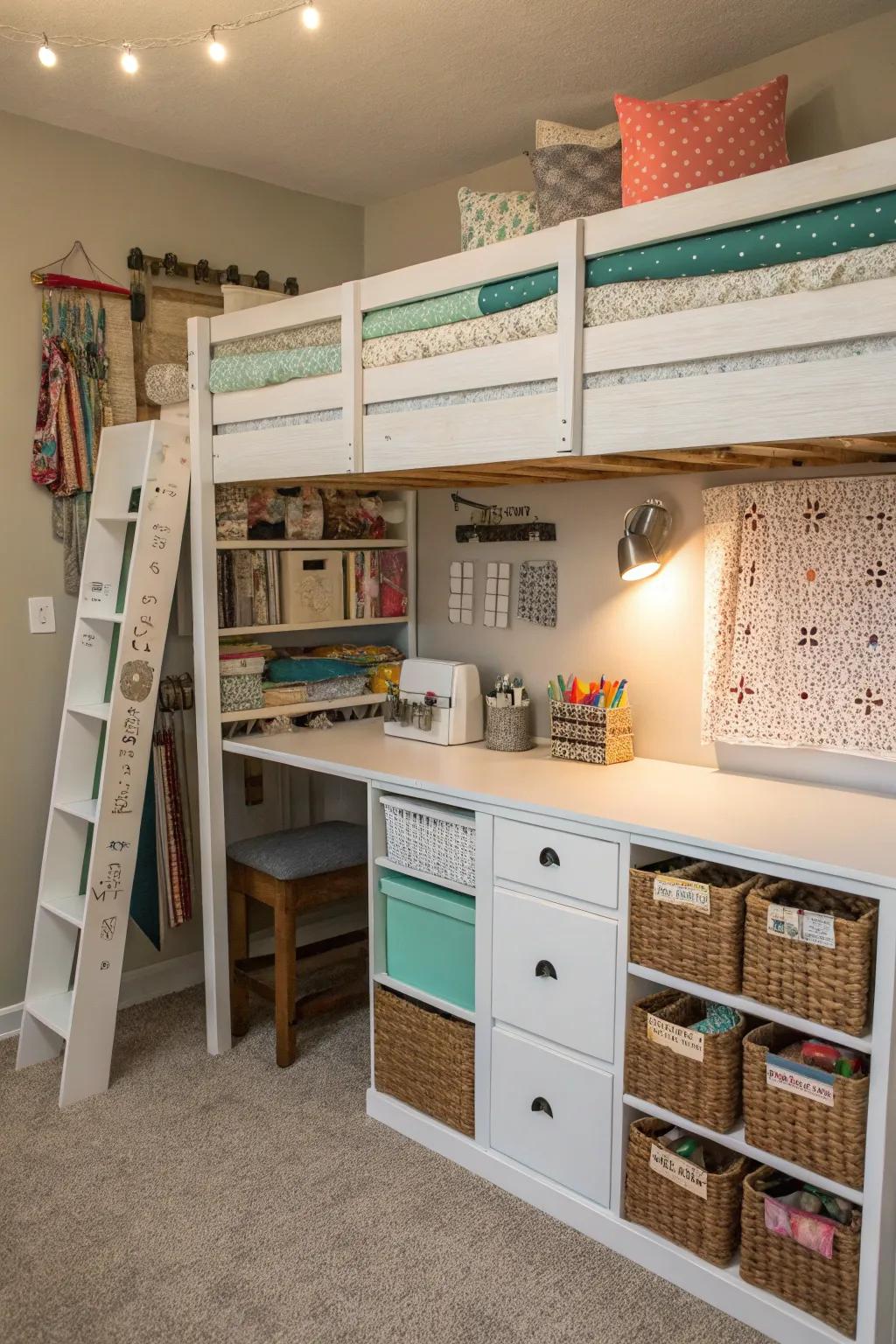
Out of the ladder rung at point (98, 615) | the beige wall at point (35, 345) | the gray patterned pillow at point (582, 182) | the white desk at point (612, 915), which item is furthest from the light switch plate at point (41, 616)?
the gray patterned pillow at point (582, 182)

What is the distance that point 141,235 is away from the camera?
10.6 ft

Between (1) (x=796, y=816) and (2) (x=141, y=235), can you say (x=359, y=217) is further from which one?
(1) (x=796, y=816)

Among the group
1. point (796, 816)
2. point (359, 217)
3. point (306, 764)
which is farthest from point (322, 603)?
point (796, 816)

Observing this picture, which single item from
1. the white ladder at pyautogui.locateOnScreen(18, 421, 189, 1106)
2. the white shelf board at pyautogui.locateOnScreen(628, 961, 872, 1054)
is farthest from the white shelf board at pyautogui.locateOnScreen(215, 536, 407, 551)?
the white shelf board at pyautogui.locateOnScreen(628, 961, 872, 1054)

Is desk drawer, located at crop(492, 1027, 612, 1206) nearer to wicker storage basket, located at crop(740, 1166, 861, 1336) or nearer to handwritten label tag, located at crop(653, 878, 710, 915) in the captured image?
wicker storage basket, located at crop(740, 1166, 861, 1336)

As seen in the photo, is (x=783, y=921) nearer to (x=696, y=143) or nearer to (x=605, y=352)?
(x=605, y=352)

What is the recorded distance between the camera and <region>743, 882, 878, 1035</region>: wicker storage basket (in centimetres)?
181

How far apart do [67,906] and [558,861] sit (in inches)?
58.6

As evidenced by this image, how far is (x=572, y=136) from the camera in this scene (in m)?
2.59

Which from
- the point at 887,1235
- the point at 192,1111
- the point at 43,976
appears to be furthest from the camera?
the point at 43,976

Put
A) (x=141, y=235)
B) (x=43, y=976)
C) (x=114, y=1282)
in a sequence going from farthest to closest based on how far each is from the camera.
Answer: (x=141, y=235) → (x=43, y=976) → (x=114, y=1282)

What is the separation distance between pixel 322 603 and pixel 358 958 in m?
1.18

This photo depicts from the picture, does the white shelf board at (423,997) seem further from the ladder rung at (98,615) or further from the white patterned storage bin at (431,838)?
the ladder rung at (98,615)

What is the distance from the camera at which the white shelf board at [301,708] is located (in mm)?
3096
